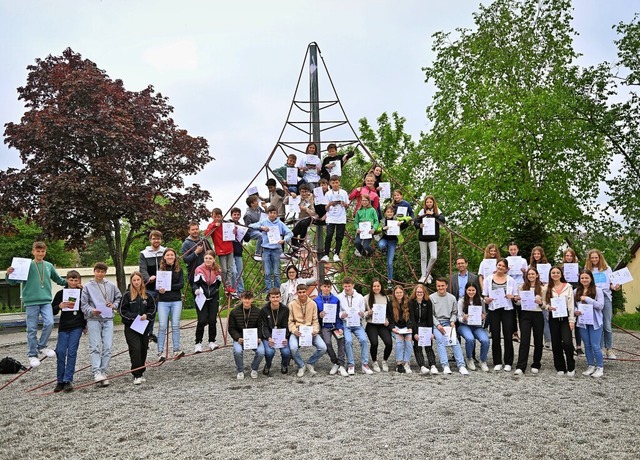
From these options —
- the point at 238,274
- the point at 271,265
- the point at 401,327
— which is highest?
the point at 271,265

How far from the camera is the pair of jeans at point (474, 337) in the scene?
798 cm

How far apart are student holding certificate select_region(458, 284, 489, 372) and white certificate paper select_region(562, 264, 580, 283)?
1287 millimetres

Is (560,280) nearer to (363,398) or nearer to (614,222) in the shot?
(363,398)

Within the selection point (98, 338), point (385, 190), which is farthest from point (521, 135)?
point (98, 338)

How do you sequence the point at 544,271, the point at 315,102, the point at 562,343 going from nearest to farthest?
Result: the point at 562,343, the point at 544,271, the point at 315,102

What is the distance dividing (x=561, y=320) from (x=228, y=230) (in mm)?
4946

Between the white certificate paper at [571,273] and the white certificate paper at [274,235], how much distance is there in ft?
14.0

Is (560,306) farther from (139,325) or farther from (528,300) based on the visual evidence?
(139,325)

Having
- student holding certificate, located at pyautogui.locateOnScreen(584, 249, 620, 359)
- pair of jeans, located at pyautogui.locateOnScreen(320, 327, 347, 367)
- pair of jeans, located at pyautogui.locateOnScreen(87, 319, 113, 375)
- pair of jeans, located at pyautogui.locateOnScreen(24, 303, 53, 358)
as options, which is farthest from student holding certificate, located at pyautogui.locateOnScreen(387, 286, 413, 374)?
pair of jeans, located at pyautogui.locateOnScreen(24, 303, 53, 358)

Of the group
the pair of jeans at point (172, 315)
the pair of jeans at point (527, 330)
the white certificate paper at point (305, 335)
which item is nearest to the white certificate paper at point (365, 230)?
the white certificate paper at point (305, 335)

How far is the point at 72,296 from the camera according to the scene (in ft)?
23.0

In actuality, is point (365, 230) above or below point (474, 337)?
above

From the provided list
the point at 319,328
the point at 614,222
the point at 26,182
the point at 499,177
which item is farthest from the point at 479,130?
the point at 26,182

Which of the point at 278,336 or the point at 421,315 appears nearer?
the point at 278,336
